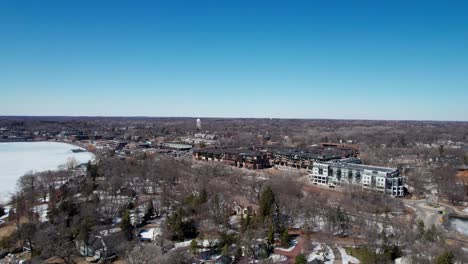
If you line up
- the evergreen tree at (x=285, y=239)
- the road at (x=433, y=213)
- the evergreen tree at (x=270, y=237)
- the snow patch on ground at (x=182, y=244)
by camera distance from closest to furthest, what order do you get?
the evergreen tree at (x=270, y=237) → the snow patch on ground at (x=182, y=244) → the evergreen tree at (x=285, y=239) → the road at (x=433, y=213)

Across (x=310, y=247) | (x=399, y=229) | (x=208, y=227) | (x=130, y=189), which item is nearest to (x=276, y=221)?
(x=310, y=247)

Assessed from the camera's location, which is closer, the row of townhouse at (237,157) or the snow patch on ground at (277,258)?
the snow patch on ground at (277,258)

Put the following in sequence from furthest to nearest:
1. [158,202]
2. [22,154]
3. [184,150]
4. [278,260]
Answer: [184,150]
[22,154]
[158,202]
[278,260]

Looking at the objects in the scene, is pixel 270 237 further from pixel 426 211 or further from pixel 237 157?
pixel 237 157

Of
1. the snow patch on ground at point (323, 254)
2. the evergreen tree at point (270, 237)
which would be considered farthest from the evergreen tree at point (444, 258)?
the evergreen tree at point (270, 237)

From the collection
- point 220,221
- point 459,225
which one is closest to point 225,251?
point 220,221

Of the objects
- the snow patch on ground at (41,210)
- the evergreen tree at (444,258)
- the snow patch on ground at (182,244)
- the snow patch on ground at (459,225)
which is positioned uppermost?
the evergreen tree at (444,258)

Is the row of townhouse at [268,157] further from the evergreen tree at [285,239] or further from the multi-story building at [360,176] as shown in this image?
the evergreen tree at [285,239]

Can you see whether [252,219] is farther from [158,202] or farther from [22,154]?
[22,154]
